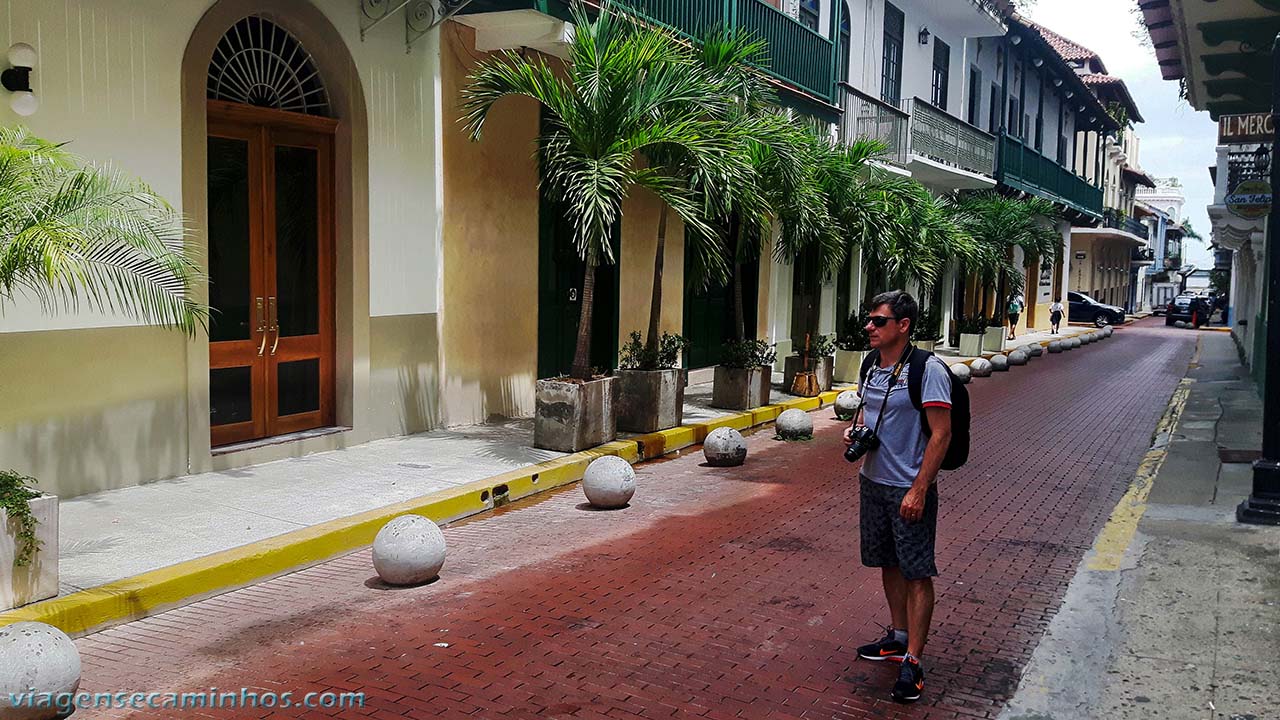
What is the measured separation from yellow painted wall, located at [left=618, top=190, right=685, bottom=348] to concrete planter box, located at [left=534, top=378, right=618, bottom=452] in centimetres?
415

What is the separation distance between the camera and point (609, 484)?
27.4 feet

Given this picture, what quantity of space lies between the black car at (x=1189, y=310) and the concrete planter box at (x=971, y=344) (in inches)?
1130

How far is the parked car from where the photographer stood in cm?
4941

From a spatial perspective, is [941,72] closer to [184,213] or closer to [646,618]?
[184,213]

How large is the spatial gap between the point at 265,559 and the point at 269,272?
3610 millimetres

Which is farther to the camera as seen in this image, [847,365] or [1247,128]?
[847,365]

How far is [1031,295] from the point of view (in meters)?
40.2

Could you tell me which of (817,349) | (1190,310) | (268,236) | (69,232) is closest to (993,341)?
(817,349)

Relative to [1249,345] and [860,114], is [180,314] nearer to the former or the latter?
[860,114]

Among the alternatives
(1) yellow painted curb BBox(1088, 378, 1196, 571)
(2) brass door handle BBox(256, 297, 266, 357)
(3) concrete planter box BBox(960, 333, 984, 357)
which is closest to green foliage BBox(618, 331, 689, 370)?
(2) brass door handle BBox(256, 297, 266, 357)

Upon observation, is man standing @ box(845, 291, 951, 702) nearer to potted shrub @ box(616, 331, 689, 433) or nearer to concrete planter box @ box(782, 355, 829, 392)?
potted shrub @ box(616, 331, 689, 433)

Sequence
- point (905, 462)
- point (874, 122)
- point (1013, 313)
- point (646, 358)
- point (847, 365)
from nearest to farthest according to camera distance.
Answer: point (905, 462)
point (646, 358)
point (847, 365)
point (874, 122)
point (1013, 313)

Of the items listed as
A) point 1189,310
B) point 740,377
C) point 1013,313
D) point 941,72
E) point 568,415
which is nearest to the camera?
point 568,415

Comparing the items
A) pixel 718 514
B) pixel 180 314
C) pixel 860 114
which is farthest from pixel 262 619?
pixel 860 114
